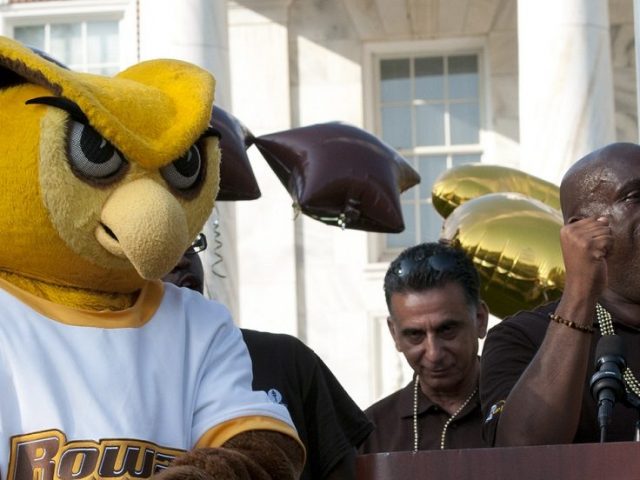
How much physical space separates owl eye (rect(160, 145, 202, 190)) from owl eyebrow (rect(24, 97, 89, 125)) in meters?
0.19

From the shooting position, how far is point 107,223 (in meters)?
2.96

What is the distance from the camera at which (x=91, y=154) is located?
2.98 m

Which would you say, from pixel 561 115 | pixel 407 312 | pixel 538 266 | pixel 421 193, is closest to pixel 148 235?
pixel 407 312

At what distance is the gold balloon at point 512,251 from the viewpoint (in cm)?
606

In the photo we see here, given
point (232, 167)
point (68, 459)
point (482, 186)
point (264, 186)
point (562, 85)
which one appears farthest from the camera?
point (264, 186)

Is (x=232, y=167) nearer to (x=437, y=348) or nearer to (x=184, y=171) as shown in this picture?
(x=437, y=348)

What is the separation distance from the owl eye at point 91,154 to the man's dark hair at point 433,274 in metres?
1.84

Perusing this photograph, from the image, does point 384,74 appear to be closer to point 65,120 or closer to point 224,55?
point 224,55

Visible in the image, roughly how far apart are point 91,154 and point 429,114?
1318 centimetres

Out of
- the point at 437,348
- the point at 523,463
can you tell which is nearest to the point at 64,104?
the point at 523,463

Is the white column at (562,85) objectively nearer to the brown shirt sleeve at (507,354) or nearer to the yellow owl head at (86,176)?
the brown shirt sleeve at (507,354)

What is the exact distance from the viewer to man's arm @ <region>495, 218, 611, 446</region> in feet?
11.7

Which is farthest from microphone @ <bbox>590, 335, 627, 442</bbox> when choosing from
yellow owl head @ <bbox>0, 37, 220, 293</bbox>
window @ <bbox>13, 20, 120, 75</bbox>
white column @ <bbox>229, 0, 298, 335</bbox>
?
window @ <bbox>13, 20, 120, 75</bbox>

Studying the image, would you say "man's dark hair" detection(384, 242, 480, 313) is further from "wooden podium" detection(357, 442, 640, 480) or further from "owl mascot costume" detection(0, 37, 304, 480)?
"wooden podium" detection(357, 442, 640, 480)
